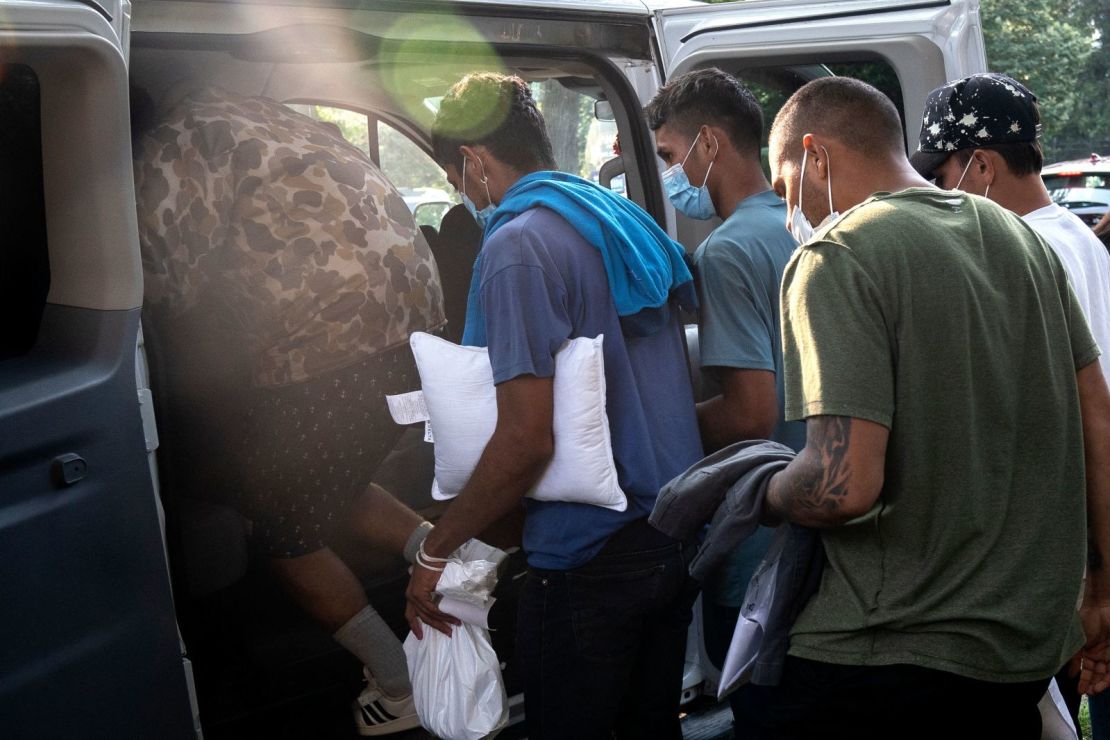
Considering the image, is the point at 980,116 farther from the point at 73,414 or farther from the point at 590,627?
the point at 73,414

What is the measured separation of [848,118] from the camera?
1928 mm

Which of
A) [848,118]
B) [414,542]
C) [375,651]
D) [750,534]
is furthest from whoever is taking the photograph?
[414,542]

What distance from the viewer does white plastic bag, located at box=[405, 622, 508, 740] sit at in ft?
7.88

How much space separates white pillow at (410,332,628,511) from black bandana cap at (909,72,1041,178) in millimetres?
1026

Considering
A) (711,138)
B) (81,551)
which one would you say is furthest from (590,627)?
(711,138)

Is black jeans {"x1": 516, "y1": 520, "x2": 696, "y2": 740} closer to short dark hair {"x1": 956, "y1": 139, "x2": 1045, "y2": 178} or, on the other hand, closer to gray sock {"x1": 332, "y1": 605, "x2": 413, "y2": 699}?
gray sock {"x1": 332, "y1": 605, "x2": 413, "y2": 699}

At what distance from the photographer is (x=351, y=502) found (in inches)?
122

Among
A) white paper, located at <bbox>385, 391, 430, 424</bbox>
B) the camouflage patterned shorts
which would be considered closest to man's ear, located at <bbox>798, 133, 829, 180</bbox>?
white paper, located at <bbox>385, 391, 430, 424</bbox>

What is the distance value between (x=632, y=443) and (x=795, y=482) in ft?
1.98

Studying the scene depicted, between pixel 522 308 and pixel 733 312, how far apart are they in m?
0.57

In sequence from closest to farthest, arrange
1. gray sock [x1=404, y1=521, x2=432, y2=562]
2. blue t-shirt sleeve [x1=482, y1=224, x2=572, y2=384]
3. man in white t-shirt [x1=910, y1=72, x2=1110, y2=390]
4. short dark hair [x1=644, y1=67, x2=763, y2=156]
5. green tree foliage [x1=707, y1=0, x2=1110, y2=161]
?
blue t-shirt sleeve [x1=482, y1=224, x2=572, y2=384]
man in white t-shirt [x1=910, y1=72, x2=1110, y2=390]
short dark hair [x1=644, y1=67, x2=763, y2=156]
gray sock [x1=404, y1=521, x2=432, y2=562]
green tree foliage [x1=707, y1=0, x2=1110, y2=161]

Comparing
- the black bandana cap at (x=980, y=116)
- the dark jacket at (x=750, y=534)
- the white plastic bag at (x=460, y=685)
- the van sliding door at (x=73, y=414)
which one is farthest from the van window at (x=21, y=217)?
the black bandana cap at (x=980, y=116)

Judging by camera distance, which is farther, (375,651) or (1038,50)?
(1038,50)

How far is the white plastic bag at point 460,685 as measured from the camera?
240 cm
